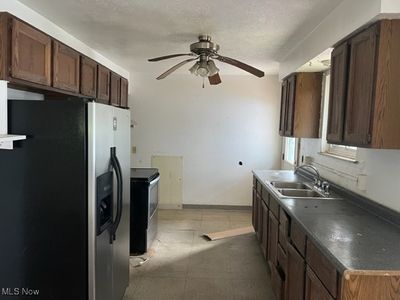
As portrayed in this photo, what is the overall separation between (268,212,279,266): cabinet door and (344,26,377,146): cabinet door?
1019 mm

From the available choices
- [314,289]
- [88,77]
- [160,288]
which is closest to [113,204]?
[160,288]

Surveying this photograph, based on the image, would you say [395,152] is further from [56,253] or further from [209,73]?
[56,253]

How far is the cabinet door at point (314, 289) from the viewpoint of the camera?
1.58 meters

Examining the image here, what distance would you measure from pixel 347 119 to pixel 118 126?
1.60m

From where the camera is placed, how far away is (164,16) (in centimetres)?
268

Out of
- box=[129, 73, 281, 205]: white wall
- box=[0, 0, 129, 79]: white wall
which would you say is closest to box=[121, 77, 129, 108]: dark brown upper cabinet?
box=[0, 0, 129, 79]: white wall

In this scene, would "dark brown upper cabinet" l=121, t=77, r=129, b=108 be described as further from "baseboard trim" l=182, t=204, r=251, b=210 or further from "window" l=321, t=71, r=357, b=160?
"window" l=321, t=71, r=357, b=160

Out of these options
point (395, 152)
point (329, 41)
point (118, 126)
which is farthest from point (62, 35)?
point (395, 152)

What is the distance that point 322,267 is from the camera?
1623mm

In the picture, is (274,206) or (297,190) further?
(297,190)

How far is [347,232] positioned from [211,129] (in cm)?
396
